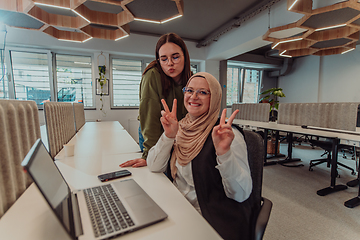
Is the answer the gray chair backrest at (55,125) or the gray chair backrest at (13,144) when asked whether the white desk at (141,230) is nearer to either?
the gray chair backrest at (13,144)

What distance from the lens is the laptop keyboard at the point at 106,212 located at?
63 cm

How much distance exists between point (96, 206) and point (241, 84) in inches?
313

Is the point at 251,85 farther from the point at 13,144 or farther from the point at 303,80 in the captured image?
the point at 13,144

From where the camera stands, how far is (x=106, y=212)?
2.31 feet

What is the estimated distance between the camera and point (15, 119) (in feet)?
2.92

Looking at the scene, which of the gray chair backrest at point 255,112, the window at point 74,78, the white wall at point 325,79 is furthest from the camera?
the white wall at point 325,79

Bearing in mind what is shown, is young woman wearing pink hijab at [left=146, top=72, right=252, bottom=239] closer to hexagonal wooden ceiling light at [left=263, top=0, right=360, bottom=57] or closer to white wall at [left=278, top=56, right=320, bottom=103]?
hexagonal wooden ceiling light at [left=263, top=0, right=360, bottom=57]

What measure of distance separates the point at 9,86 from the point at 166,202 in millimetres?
5622

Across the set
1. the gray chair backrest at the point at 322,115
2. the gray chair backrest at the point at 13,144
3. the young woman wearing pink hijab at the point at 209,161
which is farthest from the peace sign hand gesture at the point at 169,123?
the gray chair backrest at the point at 322,115

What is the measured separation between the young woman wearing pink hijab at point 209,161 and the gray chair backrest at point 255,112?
12.5ft

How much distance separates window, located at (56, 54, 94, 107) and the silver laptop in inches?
194

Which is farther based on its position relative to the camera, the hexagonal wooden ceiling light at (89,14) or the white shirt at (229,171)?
the hexagonal wooden ceiling light at (89,14)

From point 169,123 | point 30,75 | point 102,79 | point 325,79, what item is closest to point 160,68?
point 169,123

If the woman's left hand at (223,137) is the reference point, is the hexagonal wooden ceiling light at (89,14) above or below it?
above
